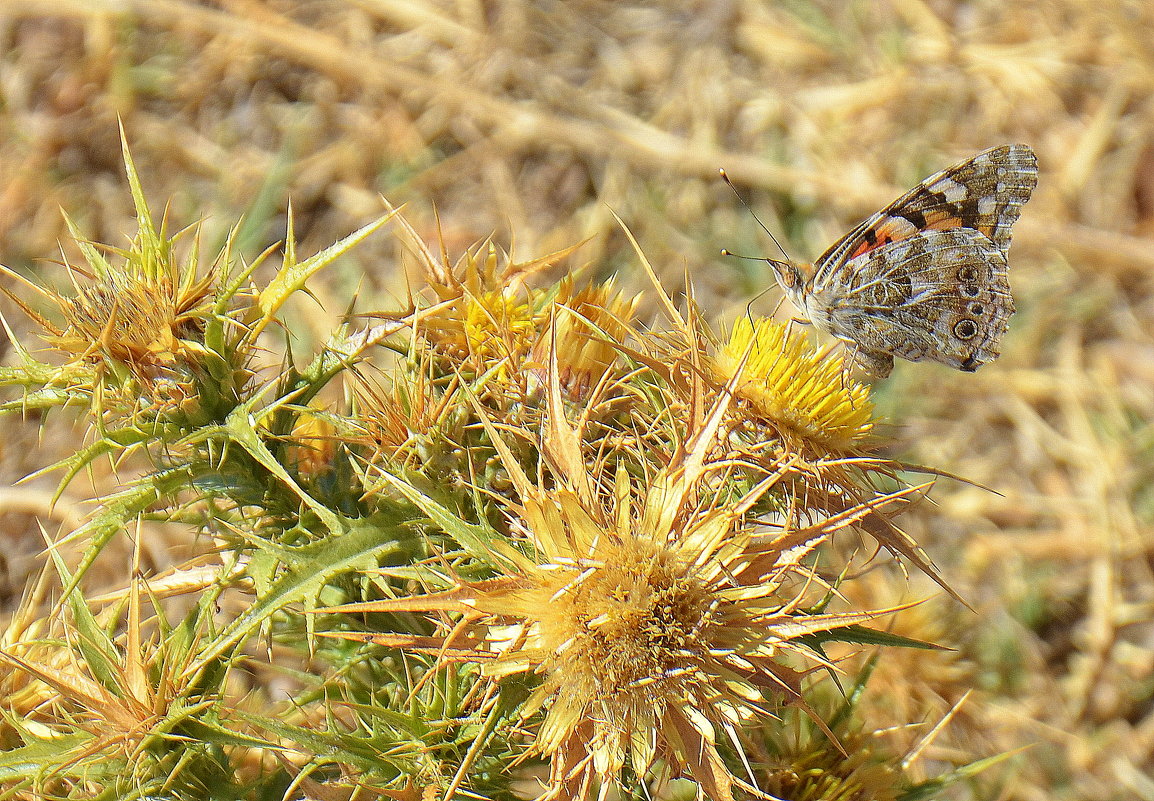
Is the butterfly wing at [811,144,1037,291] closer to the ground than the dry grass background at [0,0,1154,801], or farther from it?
farther from it

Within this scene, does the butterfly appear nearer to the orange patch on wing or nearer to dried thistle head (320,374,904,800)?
the orange patch on wing

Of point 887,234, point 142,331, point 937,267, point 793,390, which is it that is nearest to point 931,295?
point 937,267

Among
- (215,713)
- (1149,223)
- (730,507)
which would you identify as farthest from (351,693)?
(1149,223)

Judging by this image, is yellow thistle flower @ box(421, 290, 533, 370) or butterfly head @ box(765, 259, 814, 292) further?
butterfly head @ box(765, 259, 814, 292)

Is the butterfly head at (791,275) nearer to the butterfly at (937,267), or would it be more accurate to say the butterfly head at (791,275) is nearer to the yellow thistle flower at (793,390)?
the butterfly at (937,267)

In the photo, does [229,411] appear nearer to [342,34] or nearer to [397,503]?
[397,503]

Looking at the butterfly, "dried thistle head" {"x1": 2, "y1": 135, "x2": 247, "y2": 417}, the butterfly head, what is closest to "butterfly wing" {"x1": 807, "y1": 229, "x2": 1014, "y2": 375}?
the butterfly

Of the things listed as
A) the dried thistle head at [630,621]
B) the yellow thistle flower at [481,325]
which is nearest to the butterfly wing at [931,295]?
the yellow thistle flower at [481,325]
